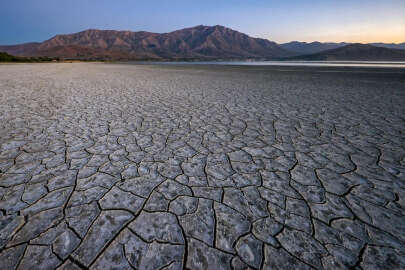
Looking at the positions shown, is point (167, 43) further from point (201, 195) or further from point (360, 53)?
point (201, 195)

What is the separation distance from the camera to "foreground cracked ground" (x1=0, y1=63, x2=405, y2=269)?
1.15 metres

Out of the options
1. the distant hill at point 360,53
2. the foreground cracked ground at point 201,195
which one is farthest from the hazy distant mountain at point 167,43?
the foreground cracked ground at point 201,195

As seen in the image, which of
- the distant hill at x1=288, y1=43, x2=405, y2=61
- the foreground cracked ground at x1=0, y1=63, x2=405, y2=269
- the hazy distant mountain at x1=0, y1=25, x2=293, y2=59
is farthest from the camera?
the hazy distant mountain at x1=0, y1=25, x2=293, y2=59

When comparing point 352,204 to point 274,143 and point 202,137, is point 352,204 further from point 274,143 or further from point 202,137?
point 202,137

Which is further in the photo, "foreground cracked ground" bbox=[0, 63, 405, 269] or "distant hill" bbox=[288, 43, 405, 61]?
"distant hill" bbox=[288, 43, 405, 61]

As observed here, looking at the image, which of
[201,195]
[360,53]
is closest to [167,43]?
[360,53]

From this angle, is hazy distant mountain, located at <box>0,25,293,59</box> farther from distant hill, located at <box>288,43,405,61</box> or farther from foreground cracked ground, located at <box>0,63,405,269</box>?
foreground cracked ground, located at <box>0,63,405,269</box>

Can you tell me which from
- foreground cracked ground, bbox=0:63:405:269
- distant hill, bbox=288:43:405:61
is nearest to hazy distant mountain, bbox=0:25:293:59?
distant hill, bbox=288:43:405:61

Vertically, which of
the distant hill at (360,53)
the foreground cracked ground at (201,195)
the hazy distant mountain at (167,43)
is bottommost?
the foreground cracked ground at (201,195)

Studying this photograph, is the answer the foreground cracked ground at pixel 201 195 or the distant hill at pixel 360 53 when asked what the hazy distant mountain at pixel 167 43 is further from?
the foreground cracked ground at pixel 201 195

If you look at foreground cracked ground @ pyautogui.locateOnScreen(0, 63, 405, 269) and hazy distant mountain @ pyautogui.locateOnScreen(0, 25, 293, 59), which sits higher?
hazy distant mountain @ pyautogui.locateOnScreen(0, 25, 293, 59)

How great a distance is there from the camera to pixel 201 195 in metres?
1.65

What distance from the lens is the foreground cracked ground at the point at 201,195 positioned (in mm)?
1149

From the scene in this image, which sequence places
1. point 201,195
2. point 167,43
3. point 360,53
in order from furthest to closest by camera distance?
point 167,43 → point 360,53 → point 201,195
